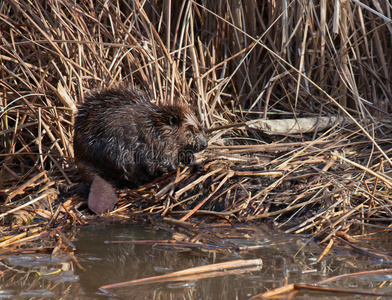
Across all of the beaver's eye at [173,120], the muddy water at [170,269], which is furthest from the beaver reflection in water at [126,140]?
the muddy water at [170,269]

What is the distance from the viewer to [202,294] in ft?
6.64

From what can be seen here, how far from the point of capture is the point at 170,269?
2.29 metres

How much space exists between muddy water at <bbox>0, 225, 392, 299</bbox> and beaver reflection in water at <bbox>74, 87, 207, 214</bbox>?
661mm

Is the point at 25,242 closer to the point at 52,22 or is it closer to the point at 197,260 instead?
the point at 197,260

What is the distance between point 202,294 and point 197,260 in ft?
1.30

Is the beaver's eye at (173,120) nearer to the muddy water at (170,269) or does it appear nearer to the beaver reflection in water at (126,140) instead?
the beaver reflection in water at (126,140)

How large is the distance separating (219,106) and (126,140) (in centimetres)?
133

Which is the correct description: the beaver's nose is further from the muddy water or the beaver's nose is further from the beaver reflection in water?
the muddy water

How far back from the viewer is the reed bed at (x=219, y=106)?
312 cm

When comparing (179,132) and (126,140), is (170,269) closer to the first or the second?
(126,140)

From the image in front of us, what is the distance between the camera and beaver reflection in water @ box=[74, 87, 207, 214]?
11.0 ft

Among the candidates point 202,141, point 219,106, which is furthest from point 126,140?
point 219,106

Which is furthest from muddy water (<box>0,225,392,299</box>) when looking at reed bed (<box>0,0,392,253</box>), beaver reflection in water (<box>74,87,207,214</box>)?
beaver reflection in water (<box>74,87,207,214</box>)

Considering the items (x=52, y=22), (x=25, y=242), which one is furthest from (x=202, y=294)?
(x=52, y=22)
